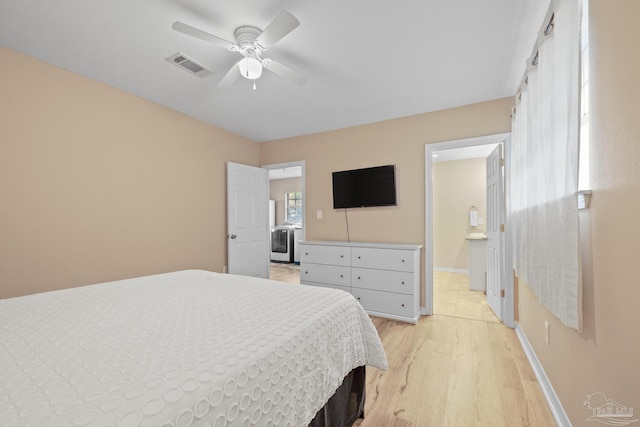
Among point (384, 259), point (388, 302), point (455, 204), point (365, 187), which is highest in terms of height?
point (365, 187)

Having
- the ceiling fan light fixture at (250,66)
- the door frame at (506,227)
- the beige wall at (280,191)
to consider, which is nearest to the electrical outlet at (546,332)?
the door frame at (506,227)

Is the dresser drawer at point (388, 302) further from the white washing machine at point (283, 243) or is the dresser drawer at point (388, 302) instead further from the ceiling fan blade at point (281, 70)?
the white washing machine at point (283, 243)

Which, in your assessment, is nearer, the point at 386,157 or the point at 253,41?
the point at 253,41

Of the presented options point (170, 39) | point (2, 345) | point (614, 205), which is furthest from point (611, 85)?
point (170, 39)

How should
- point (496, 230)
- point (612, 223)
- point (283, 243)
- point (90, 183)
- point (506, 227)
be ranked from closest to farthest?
point (612, 223) < point (90, 183) < point (506, 227) < point (496, 230) < point (283, 243)

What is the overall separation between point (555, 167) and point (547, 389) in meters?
1.37

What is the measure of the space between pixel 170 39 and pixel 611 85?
245 centimetres

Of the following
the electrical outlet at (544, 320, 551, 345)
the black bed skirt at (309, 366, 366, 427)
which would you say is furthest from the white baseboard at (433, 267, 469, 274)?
the black bed skirt at (309, 366, 366, 427)

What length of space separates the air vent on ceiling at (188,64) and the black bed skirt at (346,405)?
98.5 inches

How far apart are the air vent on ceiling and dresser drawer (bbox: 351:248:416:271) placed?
2.38 m

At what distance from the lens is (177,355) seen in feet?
2.71

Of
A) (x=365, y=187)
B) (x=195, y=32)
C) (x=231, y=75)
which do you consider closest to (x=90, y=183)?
(x=231, y=75)

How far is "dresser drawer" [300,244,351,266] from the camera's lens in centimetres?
339

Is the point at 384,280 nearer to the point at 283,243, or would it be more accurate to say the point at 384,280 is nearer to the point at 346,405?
the point at 346,405
